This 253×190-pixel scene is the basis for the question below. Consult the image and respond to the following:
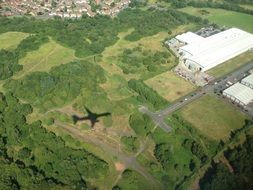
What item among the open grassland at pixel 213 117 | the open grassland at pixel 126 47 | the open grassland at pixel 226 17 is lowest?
the open grassland at pixel 226 17

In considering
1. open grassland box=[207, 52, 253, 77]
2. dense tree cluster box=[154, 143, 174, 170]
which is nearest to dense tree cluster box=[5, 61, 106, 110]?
dense tree cluster box=[154, 143, 174, 170]

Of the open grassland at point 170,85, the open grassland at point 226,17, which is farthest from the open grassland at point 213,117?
the open grassland at point 226,17

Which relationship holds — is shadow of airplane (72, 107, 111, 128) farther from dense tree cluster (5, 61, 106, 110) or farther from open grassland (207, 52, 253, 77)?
open grassland (207, 52, 253, 77)

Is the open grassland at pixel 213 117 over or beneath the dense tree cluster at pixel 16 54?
beneath

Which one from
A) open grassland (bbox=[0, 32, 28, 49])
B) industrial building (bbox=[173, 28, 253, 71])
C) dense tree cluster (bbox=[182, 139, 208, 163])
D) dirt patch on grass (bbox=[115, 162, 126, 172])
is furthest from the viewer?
open grassland (bbox=[0, 32, 28, 49])

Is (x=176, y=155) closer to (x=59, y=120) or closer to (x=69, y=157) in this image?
(x=69, y=157)

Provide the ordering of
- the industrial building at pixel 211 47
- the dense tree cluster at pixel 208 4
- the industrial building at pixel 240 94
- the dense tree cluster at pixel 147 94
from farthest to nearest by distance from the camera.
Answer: the dense tree cluster at pixel 208 4, the industrial building at pixel 211 47, the industrial building at pixel 240 94, the dense tree cluster at pixel 147 94

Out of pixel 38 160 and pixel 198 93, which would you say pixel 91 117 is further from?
pixel 198 93

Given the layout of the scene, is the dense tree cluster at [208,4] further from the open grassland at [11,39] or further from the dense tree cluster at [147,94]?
the dense tree cluster at [147,94]
